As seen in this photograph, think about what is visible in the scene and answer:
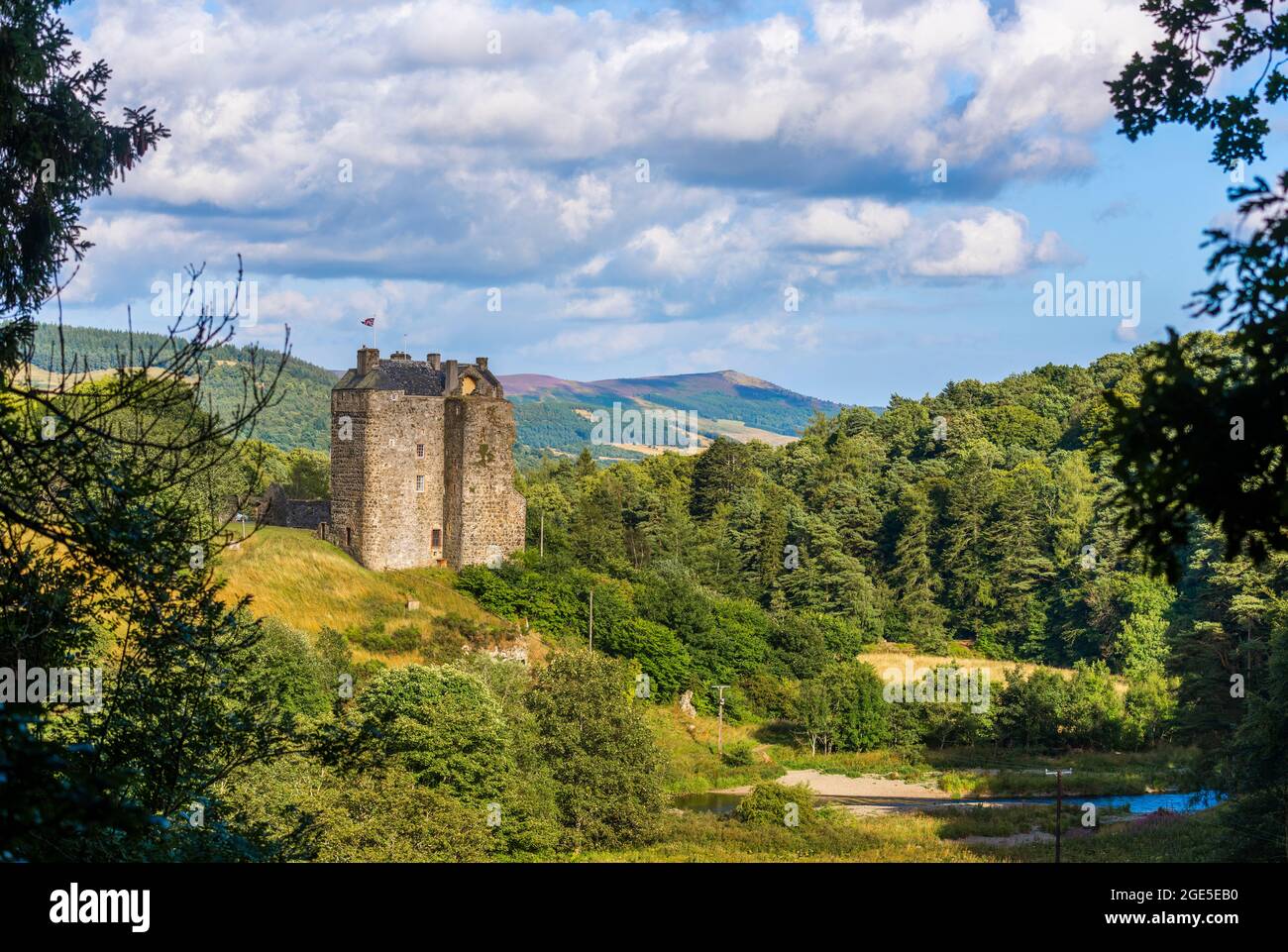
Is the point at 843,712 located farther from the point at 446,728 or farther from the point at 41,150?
the point at 41,150

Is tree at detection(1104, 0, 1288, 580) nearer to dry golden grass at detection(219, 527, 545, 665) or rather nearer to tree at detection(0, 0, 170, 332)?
tree at detection(0, 0, 170, 332)

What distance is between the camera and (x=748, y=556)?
75.1 metres

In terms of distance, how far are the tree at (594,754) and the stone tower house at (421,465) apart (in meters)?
13.7

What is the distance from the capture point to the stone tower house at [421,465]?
5066 centimetres

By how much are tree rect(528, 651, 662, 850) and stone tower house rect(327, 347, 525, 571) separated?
45.1 ft

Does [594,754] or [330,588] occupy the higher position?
[330,588]

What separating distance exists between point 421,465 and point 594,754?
59.4ft

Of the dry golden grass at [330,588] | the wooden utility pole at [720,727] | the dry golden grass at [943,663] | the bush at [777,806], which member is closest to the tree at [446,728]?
the bush at [777,806]

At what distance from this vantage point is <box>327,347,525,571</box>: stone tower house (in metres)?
50.7

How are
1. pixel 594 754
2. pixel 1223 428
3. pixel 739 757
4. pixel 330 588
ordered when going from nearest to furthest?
pixel 1223 428 → pixel 594 754 → pixel 330 588 → pixel 739 757

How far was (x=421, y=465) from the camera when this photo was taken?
170 ft

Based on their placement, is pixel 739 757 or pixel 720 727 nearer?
pixel 739 757

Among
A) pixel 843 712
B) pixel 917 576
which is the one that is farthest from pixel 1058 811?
pixel 917 576
